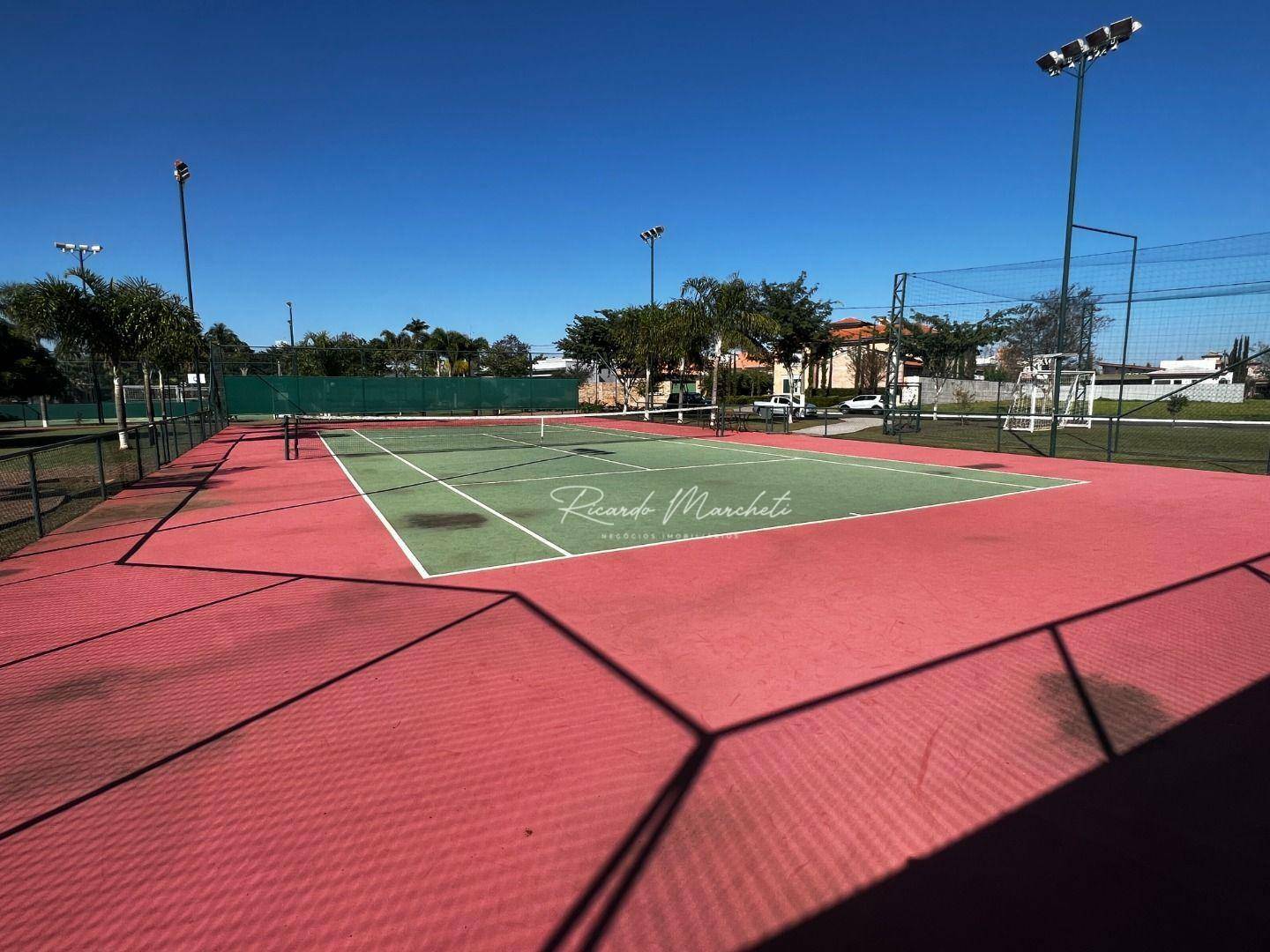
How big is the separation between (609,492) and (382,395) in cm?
3794

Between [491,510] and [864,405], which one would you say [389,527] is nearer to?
[491,510]

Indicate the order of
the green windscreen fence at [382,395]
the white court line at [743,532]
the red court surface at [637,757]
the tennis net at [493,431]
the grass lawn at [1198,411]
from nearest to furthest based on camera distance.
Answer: the red court surface at [637,757], the white court line at [743,532], the tennis net at [493,431], the grass lawn at [1198,411], the green windscreen fence at [382,395]

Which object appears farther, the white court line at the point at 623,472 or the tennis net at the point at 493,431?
the tennis net at the point at 493,431

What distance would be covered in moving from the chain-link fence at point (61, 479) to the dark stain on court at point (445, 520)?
206 inches

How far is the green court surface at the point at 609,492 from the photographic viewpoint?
393 inches

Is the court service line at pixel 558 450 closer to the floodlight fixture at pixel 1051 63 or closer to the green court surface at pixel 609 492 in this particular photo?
the green court surface at pixel 609 492

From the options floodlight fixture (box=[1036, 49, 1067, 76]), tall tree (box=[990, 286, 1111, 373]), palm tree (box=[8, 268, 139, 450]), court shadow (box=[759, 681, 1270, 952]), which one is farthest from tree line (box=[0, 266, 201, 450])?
tall tree (box=[990, 286, 1111, 373])

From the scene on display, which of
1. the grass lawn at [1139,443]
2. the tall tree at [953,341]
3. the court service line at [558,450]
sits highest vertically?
the tall tree at [953,341]

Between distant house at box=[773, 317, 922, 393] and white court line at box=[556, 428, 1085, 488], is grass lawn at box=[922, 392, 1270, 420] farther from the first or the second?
distant house at box=[773, 317, 922, 393]

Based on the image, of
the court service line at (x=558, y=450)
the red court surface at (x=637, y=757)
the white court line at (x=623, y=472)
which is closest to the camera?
the red court surface at (x=637, y=757)

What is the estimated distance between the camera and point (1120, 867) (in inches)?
126

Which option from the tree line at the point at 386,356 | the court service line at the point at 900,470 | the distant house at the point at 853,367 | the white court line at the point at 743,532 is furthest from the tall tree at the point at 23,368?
the distant house at the point at 853,367

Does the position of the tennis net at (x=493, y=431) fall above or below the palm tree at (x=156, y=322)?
below

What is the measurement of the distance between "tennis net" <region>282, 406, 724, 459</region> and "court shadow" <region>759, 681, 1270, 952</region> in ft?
61.2
